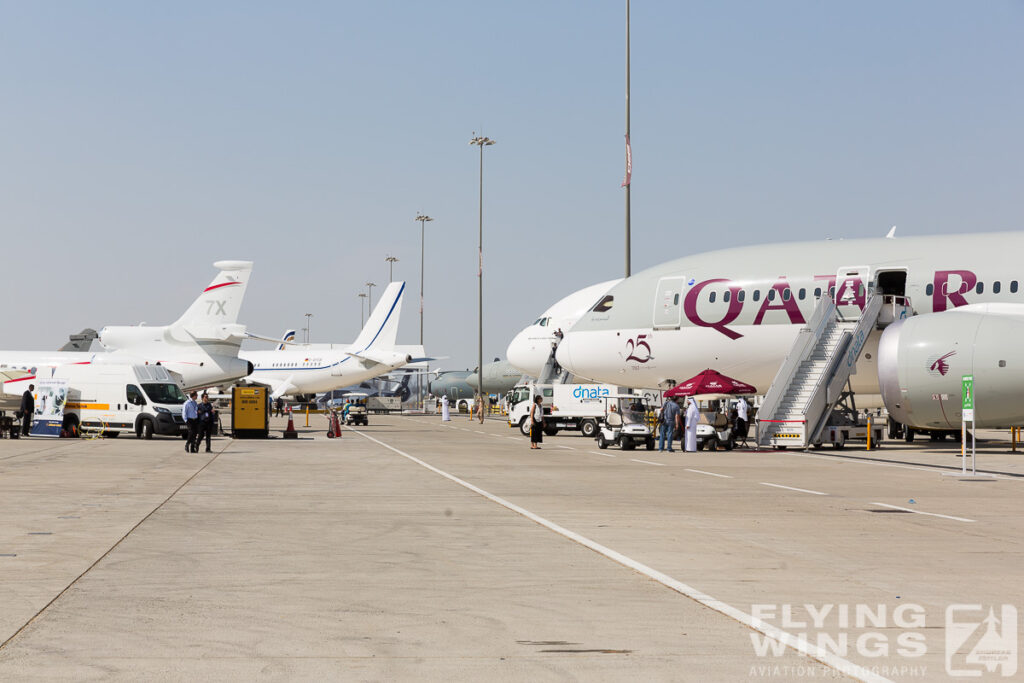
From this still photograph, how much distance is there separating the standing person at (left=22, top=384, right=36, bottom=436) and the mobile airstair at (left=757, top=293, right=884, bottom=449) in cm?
2595

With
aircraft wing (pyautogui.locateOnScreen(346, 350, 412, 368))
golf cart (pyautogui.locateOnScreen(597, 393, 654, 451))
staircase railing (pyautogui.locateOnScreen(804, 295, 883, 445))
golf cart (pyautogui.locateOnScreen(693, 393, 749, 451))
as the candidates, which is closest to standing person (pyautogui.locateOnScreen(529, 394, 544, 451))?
golf cart (pyautogui.locateOnScreen(597, 393, 654, 451))

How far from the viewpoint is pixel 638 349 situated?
37875mm

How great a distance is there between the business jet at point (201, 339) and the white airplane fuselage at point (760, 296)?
1960 cm

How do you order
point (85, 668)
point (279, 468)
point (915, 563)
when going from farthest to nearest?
point (279, 468)
point (915, 563)
point (85, 668)

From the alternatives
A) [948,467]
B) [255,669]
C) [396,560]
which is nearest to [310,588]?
[396,560]

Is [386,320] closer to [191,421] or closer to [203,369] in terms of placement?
[203,369]

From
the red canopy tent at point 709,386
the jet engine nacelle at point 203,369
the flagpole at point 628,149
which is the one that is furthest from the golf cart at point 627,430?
the jet engine nacelle at point 203,369

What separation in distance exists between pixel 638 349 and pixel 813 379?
6219mm

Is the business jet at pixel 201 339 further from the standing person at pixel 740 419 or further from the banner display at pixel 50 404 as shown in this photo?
the standing person at pixel 740 419

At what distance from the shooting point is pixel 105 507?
16047mm

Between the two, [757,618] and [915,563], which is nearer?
[757,618]

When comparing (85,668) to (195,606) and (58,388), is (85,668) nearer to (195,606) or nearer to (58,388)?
(195,606)

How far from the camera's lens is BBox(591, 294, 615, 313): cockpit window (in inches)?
1551

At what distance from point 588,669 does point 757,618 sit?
6.36 feet
